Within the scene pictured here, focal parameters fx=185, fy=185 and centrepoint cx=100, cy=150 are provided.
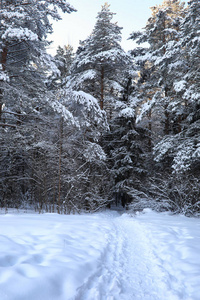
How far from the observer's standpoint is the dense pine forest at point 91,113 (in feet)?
30.6

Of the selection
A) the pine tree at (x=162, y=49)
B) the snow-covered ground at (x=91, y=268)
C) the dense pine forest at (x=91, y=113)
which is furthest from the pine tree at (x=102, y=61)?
the snow-covered ground at (x=91, y=268)

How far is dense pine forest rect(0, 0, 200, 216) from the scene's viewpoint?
9.34m

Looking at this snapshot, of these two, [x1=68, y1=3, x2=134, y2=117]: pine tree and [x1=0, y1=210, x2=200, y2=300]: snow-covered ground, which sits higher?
[x1=68, y1=3, x2=134, y2=117]: pine tree

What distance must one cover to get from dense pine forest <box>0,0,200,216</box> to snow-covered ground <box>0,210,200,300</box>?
19.5ft

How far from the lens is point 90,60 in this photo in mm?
13898

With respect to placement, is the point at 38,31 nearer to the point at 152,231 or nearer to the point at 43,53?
the point at 43,53

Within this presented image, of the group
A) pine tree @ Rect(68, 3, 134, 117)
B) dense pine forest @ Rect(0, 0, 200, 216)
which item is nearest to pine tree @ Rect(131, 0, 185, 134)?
dense pine forest @ Rect(0, 0, 200, 216)

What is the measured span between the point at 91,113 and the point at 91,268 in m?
9.28

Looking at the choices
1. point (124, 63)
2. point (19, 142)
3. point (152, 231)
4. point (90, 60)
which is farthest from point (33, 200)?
point (124, 63)

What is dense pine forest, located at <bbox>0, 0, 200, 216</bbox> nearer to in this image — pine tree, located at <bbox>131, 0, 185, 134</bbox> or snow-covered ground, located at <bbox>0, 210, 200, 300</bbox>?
pine tree, located at <bbox>131, 0, 185, 134</bbox>

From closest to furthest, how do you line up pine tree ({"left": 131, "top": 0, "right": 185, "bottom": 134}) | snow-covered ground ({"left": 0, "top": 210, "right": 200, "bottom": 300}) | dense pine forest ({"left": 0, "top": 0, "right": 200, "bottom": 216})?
snow-covered ground ({"left": 0, "top": 210, "right": 200, "bottom": 300}) < dense pine forest ({"left": 0, "top": 0, "right": 200, "bottom": 216}) < pine tree ({"left": 131, "top": 0, "right": 185, "bottom": 134})

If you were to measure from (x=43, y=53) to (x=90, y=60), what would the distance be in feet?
17.4

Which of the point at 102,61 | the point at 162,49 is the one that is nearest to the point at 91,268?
the point at 102,61

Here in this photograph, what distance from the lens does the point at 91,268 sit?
289 centimetres
